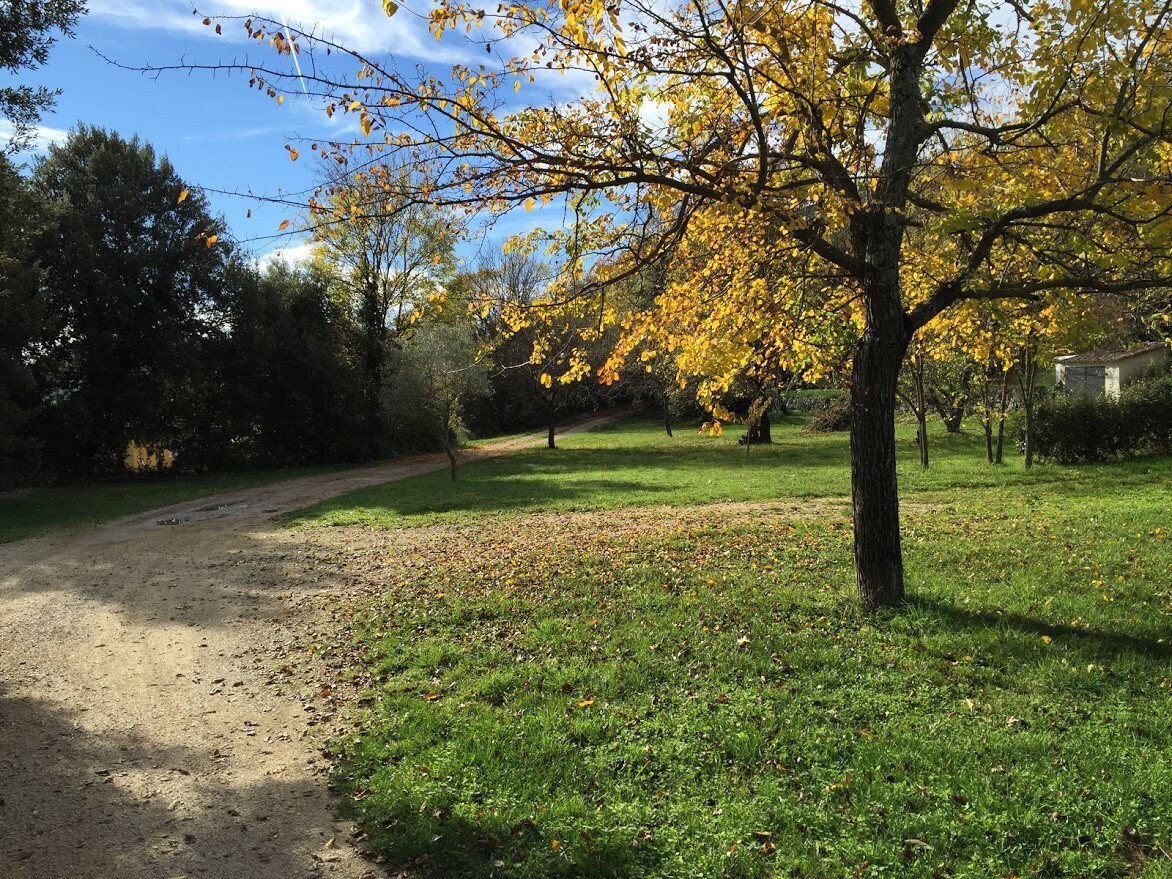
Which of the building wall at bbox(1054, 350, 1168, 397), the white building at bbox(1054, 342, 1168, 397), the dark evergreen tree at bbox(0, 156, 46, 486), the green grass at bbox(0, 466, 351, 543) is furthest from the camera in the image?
the building wall at bbox(1054, 350, 1168, 397)

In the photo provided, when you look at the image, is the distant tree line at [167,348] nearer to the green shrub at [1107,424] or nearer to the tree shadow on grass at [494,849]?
the green shrub at [1107,424]

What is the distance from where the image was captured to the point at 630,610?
25.6ft

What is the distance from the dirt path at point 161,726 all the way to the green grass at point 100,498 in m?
5.15

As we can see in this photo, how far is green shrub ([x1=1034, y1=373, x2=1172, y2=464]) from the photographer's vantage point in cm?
1817

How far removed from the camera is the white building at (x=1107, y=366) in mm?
27639

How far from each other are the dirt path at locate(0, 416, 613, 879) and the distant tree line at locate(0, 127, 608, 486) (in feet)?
38.1

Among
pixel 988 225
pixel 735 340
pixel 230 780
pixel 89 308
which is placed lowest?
pixel 230 780

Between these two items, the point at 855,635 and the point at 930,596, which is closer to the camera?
the point at 855,635

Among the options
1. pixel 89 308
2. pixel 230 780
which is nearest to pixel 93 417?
pixel 89 308

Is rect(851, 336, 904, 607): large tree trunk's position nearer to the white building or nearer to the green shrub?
the green shrub

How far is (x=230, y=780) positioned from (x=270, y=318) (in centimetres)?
2724

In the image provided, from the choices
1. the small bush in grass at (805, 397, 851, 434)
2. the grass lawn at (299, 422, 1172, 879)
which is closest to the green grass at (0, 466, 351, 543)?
the grass lawn at (299, 422, 1172, 879)

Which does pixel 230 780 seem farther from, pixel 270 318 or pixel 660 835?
pixel 270 318

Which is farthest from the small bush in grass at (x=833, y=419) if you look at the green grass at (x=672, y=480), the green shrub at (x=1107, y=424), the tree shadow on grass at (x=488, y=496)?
the tree shadow on grass at (x=488, y=496)
